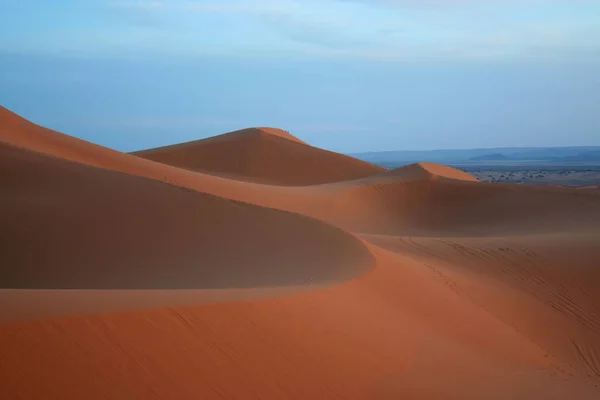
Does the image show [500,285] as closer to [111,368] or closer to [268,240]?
[268,240]

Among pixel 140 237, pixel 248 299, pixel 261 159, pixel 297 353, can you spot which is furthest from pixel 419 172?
pixel 297 353

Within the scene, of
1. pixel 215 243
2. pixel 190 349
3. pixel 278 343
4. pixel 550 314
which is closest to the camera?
pixel 190 349

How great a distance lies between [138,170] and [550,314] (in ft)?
36.6

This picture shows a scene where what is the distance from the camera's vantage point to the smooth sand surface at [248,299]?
199 inches

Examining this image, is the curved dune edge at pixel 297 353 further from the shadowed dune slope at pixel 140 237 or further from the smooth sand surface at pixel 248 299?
the shadowed dune slope at pixel 140 237

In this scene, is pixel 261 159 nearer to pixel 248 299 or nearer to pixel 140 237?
pixel 140 237

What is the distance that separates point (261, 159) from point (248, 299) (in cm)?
3072

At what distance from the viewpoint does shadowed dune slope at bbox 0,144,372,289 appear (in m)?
9.33

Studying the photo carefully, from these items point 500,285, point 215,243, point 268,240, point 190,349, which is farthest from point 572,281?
point 190,349

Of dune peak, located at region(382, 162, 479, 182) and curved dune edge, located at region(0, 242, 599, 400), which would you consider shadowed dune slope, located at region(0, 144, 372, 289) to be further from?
dune peak, located at region(382, 162, 479, 182)

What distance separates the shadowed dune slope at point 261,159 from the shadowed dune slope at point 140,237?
2188 cm

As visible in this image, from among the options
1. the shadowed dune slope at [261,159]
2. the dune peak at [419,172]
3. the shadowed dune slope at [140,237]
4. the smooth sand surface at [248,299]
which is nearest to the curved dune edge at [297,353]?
the smooth sand surface at [248,299]

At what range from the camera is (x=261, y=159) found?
122ft

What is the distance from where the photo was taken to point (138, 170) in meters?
18.0
